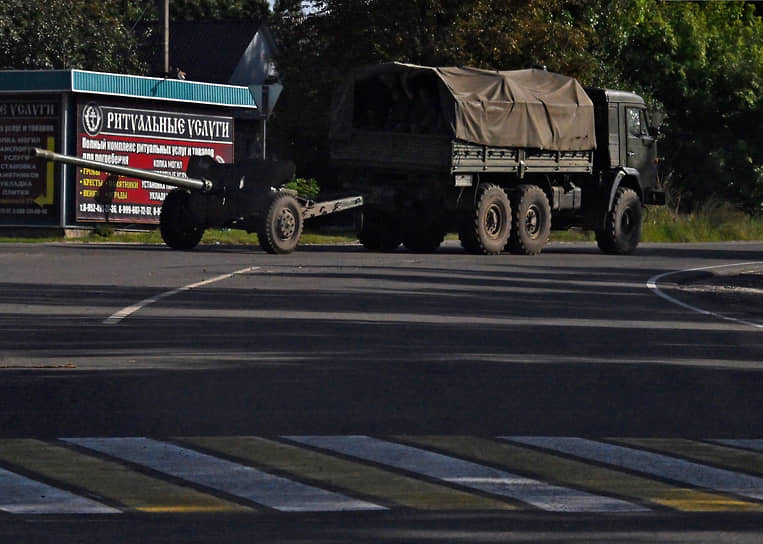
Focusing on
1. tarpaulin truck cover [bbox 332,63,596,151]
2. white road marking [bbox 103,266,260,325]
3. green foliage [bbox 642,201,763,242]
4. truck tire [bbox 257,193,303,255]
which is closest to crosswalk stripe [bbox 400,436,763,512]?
white road marking [bbox 103,266,260,325]

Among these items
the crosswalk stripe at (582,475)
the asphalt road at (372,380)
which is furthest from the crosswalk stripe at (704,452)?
the crosswalk stripe at (582,475)

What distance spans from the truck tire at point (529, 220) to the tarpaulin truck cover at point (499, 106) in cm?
85

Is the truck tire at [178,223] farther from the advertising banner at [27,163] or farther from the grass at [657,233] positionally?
the advertising banner at [27,163]

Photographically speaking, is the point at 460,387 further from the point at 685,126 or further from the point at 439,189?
the point at 685,126

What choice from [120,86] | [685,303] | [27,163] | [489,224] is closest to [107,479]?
[685,303]

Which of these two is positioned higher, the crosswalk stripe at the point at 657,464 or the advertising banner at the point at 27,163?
the advertising banner at the point at 27,163

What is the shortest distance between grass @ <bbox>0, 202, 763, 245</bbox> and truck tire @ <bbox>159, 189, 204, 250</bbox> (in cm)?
369

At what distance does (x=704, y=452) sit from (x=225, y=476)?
255 cm

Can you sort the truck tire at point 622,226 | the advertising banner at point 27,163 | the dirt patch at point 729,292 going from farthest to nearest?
the advertising banner at point 27,163 < the truck tire at point 622,226 < the dirt patch at point 729,292

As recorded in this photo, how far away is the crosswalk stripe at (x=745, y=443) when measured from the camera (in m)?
8.66

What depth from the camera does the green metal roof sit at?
109 ft

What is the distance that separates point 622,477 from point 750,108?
43649 mm

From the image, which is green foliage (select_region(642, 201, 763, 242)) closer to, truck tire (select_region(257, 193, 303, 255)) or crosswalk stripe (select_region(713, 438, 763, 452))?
truck tire (select_region(257, 193, 303, 255))

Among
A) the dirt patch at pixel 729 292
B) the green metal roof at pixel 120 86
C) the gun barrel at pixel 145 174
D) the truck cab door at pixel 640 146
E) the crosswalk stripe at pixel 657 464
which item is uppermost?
the green metal roof at pixel 120 86
